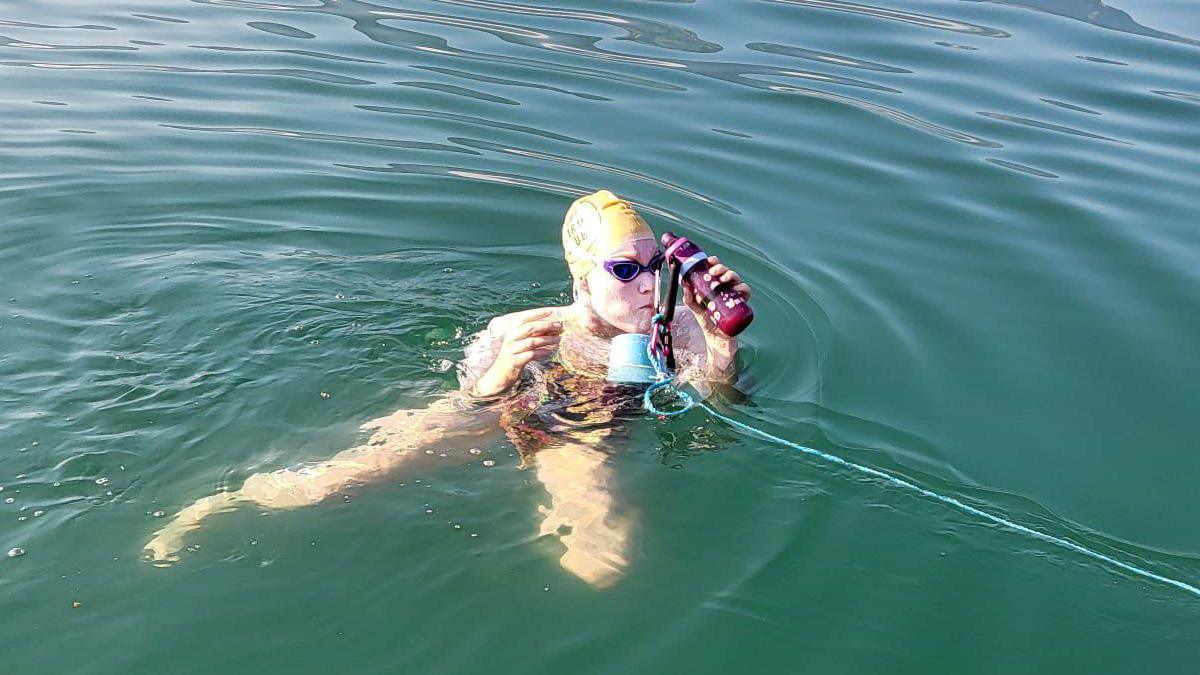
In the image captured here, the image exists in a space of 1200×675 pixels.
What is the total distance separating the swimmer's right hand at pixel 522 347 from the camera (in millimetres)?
5363

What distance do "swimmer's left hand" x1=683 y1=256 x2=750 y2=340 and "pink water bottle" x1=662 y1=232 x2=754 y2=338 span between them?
22 millimetres

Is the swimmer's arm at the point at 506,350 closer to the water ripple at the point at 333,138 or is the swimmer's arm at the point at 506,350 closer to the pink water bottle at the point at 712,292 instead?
the pink water bottle at the point at 712,292

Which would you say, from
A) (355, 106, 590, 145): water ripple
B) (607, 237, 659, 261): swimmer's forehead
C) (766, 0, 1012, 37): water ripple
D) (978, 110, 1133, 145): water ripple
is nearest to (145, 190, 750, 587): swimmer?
(607, 237, 659, 261): swimmer's forehead

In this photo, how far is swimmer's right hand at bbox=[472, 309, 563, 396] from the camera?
536cm

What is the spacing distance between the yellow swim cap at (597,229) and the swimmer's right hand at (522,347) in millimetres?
437

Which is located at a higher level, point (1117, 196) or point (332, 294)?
point (1117, 196)

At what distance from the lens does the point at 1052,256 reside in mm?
8000

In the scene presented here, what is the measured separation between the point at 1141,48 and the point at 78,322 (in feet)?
36.0

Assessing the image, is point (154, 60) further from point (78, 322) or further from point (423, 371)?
point (423, 371)

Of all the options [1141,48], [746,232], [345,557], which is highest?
[1141,48]

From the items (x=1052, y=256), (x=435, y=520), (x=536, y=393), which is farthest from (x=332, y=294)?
(x=1052, y=256)

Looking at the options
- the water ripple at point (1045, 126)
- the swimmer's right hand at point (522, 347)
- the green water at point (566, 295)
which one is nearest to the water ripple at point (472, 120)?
the green water at point (566, 295)

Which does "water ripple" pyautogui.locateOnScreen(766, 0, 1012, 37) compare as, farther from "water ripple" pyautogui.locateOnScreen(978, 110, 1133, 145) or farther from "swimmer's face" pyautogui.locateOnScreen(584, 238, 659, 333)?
"swimmer's face" pyautogui.locateOnScreen(584, 238, 659, 333)

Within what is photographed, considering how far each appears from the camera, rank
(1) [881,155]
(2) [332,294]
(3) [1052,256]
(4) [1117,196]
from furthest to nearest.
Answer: (1) [881,155], (4) [1117,196], (3) [1052,256], (2) [332,294]
